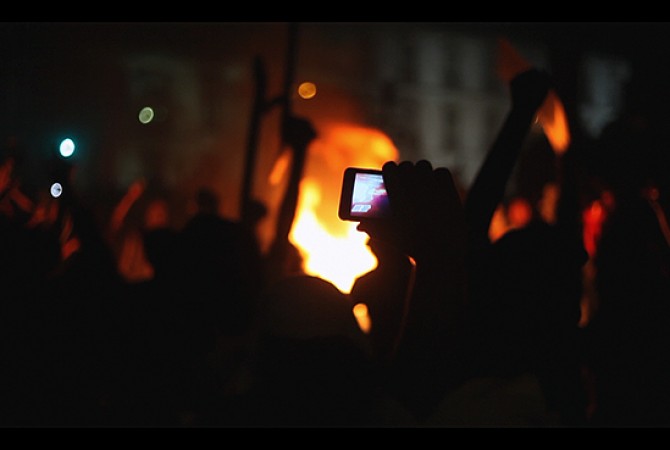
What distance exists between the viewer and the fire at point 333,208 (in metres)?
7.43

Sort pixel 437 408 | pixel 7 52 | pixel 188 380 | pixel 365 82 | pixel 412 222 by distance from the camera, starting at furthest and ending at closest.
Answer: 1. pixel 365 82
2. pixel 7 52
3. pixel 188 380
4. pixel 437 408
5. pixel 412 222

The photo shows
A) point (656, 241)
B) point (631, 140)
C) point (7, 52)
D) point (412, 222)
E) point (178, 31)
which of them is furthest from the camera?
point (178, 31)

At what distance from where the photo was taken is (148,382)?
315 cm

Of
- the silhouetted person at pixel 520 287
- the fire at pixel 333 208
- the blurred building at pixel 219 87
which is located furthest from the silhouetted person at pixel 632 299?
the fire at pixel 333 208

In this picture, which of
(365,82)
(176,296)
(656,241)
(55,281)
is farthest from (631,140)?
(365,82)

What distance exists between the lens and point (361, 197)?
2.43 m

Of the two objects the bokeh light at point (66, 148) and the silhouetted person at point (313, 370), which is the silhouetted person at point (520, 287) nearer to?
the silhouetted person at point (313, 370)

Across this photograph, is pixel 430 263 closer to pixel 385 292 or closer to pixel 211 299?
pixel 385 292

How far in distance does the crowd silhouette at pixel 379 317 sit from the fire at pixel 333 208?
159 centimetres

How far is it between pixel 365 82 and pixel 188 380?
17.9 m

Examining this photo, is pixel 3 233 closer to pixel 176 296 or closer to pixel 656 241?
pixel 176 296

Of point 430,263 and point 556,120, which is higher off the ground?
point 556,120

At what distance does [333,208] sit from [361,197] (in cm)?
924

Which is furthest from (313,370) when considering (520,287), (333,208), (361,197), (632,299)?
(333,208)
